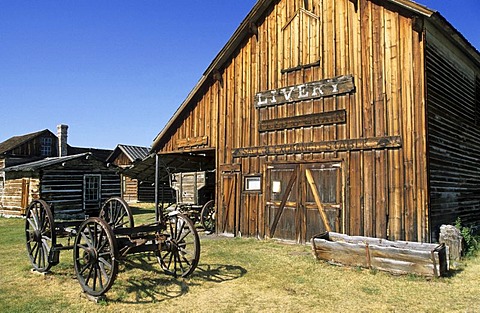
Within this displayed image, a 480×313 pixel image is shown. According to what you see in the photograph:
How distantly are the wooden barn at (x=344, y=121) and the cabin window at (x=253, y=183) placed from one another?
0.04 meters

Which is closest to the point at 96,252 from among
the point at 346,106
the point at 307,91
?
the point at 346,106

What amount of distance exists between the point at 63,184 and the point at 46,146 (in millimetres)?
12532

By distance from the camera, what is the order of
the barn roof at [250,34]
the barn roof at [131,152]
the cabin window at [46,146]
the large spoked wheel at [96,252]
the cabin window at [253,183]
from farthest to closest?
the barn roof at [131,152] → the cabin window at [46,146] → the cabin window at [253,183] → the barn roof at [250,34] → the large spoked wheel at [96,252]

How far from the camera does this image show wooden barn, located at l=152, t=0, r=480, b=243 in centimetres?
977

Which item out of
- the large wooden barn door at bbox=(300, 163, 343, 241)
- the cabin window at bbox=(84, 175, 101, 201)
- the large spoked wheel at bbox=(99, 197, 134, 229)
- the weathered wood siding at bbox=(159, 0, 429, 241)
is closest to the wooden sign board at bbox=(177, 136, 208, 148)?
the weathered wood siding at bbox=(159, 0, 429, 241)

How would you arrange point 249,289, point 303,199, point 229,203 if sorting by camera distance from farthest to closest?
point 229,203 < point 303,199 < point 249,289

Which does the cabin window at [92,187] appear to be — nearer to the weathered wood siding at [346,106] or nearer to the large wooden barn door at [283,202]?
the weathered wood siding at [346,106]

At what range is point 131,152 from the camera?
35750mm

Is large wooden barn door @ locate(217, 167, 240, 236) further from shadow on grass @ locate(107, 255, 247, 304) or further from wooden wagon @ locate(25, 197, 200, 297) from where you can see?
wooden wagon @ locate(25, 197, 200, 297)

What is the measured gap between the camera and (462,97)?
1212cm

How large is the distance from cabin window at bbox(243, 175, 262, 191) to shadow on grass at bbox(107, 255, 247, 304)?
13.9ft

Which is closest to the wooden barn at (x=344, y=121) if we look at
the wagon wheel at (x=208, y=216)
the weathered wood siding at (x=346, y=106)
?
the weathered wood siding at (x=346, y=106)

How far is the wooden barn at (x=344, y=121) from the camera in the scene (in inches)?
384

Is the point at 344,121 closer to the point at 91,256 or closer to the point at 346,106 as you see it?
the point at 346,106
